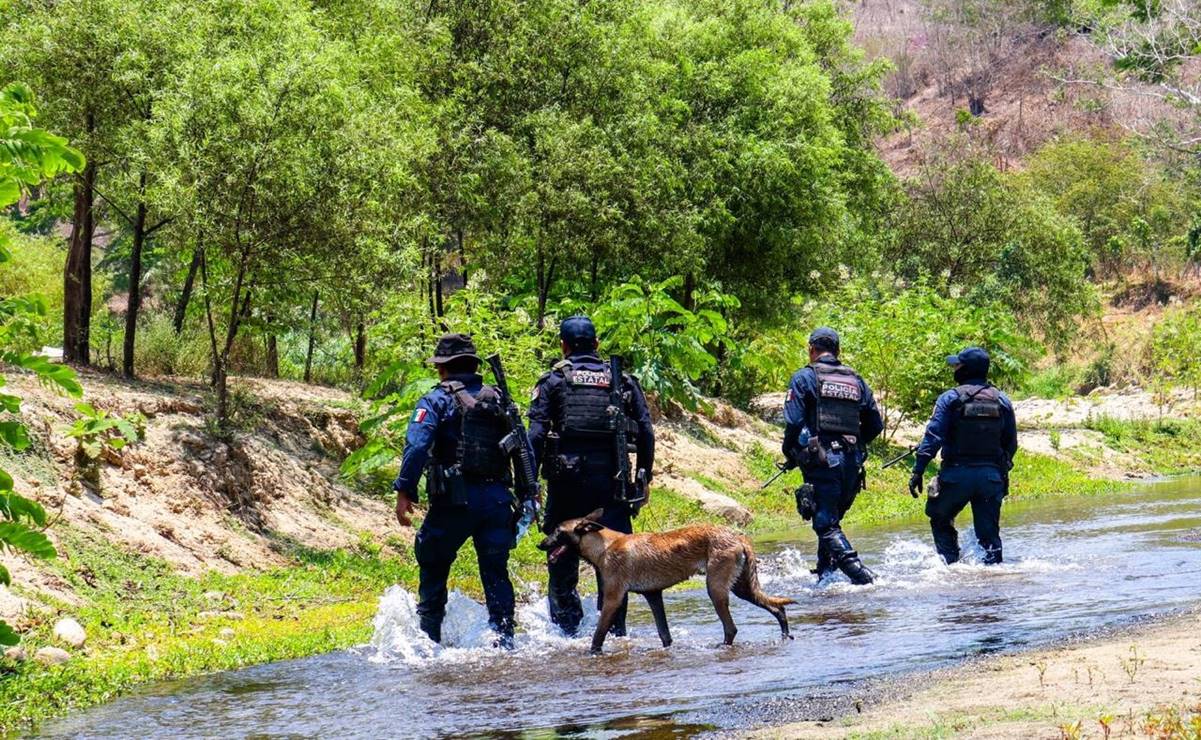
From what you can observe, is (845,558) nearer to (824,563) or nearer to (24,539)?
(824,563)

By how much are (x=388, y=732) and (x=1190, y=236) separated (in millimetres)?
54205

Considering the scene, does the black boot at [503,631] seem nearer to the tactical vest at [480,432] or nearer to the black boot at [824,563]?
the tactical vest at [480,432]

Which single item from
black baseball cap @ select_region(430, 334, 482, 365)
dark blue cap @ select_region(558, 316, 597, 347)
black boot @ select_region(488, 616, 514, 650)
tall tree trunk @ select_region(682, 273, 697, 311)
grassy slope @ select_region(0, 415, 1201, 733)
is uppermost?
tall tree trunk @ select_region(682, 273, 697, 311)

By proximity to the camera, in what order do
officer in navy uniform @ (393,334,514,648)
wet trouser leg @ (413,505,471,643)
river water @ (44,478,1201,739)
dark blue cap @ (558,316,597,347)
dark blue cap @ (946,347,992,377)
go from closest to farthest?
river water @ (44,478,1201,739) → officer in navy uniform @ (393,334,514,648) → wet trouser leg @ (413,505,471,643) → dark blue cap @ (558,316,597,347) → dark blue cap @ (946,347,992,377)

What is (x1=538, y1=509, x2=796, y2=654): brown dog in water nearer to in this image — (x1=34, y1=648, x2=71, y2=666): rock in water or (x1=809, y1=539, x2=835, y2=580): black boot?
(x1=809, y1=539, x2=835, y2=580): black boot

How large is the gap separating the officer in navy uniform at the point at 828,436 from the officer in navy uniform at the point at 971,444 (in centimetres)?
80

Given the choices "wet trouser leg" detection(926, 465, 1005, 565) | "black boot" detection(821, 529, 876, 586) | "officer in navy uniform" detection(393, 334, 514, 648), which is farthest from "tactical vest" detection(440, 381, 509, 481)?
"wet trouser leg" detection(926, 465, 1005, 565)

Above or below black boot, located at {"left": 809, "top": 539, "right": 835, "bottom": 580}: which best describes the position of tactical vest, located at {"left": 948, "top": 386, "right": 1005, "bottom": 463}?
above

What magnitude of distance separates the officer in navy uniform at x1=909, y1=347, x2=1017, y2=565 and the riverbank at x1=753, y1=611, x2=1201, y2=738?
4641 millimetres

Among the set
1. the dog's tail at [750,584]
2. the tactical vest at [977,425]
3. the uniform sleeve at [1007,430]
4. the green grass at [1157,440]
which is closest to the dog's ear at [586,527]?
the dog's tail at [750,584]

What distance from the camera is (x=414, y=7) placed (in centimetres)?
2512

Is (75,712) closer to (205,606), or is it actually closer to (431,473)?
(431,473)

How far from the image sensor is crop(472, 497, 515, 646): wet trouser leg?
31.1ft

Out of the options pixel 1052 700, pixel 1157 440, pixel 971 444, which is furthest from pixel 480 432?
pixel 1157 440
